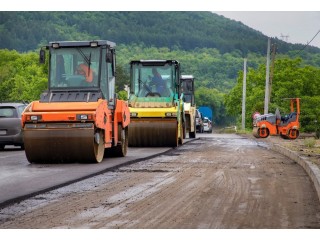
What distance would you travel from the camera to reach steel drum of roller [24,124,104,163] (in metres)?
17.5

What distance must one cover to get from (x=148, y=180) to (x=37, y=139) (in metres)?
4.29

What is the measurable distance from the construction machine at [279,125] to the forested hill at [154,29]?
18745 millimetres

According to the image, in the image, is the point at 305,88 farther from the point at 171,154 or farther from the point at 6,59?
the point at 171,154

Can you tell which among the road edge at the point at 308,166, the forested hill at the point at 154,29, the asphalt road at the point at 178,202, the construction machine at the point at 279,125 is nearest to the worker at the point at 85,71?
the forested hill at the point at 154,29

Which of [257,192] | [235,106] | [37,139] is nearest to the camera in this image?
[257,192]

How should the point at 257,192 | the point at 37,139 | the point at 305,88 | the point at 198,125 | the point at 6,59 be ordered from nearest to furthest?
the point at 257,192 → the point at 37,139 → the point at 198,125 → the point at 305,88 → the point at 6,59

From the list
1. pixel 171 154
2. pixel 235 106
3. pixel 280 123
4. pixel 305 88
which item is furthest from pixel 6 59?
pixel 171 154

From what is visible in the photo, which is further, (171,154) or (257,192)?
(171,154)

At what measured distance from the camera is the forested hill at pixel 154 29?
15.9 metres

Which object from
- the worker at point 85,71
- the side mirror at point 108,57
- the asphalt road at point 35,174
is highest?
the side mirror at point 108,57

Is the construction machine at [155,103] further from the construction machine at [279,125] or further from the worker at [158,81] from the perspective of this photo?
the construction machine at [279,125]

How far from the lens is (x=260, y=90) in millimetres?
83812

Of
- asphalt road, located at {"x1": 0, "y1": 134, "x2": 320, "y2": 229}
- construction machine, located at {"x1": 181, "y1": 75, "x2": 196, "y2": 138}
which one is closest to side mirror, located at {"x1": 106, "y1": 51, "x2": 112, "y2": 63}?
asphalt road, located at {"x1": 0, "y1": 134, "x2": 320, "y2": 229}

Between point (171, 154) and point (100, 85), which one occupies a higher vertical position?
point (100, 85)
